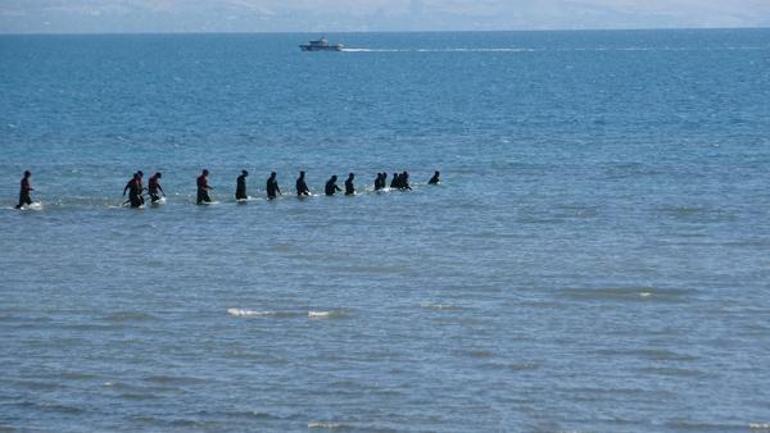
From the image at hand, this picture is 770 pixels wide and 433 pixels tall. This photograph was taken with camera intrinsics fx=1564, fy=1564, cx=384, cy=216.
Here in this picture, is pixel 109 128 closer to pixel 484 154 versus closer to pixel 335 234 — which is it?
pixel 484 154

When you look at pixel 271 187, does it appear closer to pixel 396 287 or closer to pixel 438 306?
pixel 396 287

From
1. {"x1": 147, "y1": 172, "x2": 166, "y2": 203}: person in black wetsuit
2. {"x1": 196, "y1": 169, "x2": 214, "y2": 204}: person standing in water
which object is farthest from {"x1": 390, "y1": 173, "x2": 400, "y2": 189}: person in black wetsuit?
{"x1": 147, "y1": 172, "x2": 166, "y2": 203}: person in black wetsuit

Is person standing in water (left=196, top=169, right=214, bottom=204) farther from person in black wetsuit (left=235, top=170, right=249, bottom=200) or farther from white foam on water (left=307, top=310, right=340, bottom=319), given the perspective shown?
white foam on water (left=307, top=310, right=340, bottom=319)

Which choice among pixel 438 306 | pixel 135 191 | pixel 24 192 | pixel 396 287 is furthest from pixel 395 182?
pixel 438 306

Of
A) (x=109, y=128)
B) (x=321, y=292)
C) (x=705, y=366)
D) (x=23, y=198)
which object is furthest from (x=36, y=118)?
(x=705, y=366)

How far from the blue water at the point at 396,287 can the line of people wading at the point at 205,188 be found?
1.72ft

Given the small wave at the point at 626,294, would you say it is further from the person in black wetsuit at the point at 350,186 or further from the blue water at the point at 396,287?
the person in black wetsuit at the point at 350,186

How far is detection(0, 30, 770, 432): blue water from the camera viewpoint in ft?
77.8

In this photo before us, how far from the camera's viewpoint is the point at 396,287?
3284cm

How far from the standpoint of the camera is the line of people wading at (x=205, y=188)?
46.0 m

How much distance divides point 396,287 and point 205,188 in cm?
1541

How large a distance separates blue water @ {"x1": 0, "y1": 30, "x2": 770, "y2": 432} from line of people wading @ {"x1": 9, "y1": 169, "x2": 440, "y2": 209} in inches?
20.6

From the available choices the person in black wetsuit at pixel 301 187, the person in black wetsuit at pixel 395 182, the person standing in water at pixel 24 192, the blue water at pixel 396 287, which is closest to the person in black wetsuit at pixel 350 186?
the blue water at pixel 396 287

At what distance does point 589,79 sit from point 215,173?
90378mm
